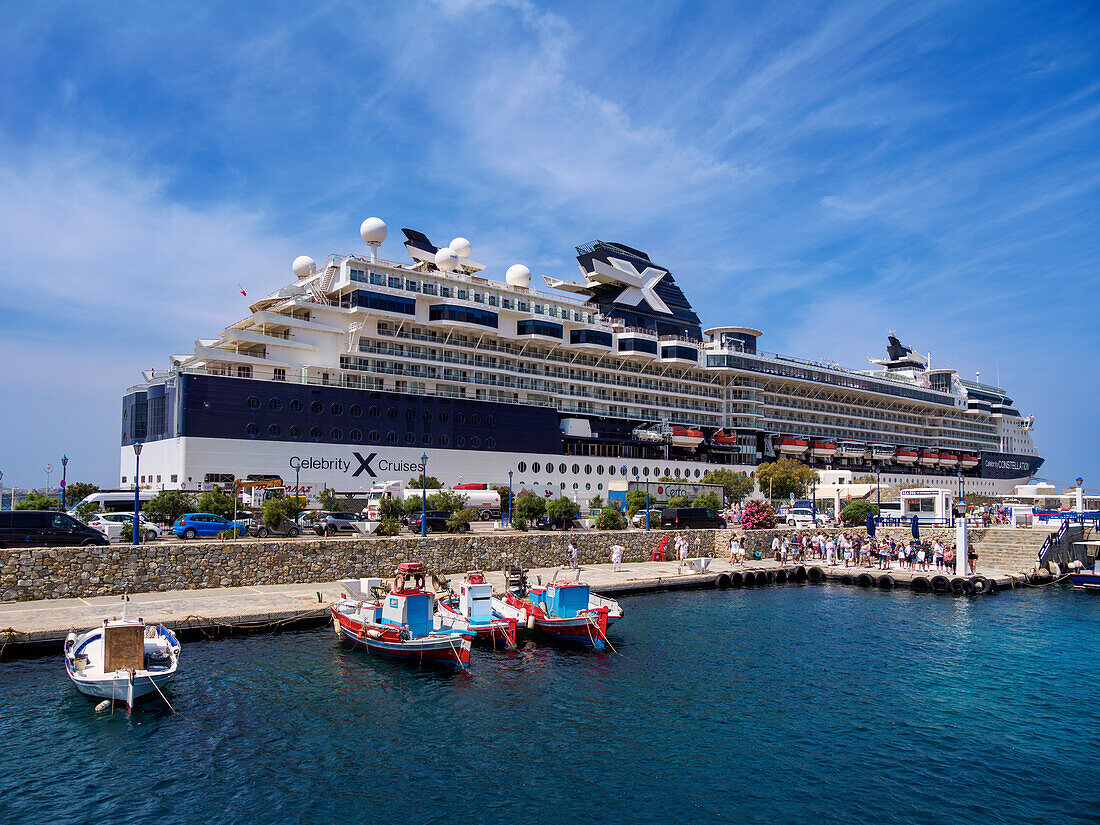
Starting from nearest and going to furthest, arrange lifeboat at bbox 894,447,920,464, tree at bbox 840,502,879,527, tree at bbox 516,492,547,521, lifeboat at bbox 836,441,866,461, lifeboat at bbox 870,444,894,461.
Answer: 1. tree at bbox 516,492,547,521
2. tree at bbox 840,502,879,527
3. lifeboat at bbox 836,441,866,461
4. lifeboat at bbox 870,444,894,461
5. lifeboat at bbox 894,447,920,464

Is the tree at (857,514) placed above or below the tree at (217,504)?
below

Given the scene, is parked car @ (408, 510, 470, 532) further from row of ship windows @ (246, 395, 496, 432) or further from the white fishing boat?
the white fishing boat

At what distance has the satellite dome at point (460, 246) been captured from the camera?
6106 cm

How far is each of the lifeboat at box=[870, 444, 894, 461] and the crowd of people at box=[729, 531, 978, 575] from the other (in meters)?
49.6

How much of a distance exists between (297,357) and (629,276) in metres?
36.3

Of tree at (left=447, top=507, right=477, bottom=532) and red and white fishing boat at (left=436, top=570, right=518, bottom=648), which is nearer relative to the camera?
red and white fishing boat at (left=436, top=570, right=518, bottom=648)

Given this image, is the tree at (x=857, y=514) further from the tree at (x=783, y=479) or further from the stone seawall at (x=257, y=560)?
the stone seawall at (x=257, y=560)

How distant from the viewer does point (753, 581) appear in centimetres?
3838

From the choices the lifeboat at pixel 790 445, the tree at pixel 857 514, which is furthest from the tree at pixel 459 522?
the lifeboat at pixel 790 445

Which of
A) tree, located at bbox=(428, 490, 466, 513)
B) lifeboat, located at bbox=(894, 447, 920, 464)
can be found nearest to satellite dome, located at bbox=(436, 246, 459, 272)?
tree, located at bbox=(428, 490, 466, 513)

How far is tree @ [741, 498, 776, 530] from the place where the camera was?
47625mm

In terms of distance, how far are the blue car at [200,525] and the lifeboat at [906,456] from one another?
9006cm

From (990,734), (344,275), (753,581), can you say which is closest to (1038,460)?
(753,581)

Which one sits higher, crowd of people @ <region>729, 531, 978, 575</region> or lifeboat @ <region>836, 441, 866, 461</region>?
lifeboat @ <region>836, 441, 866, 461</region>
